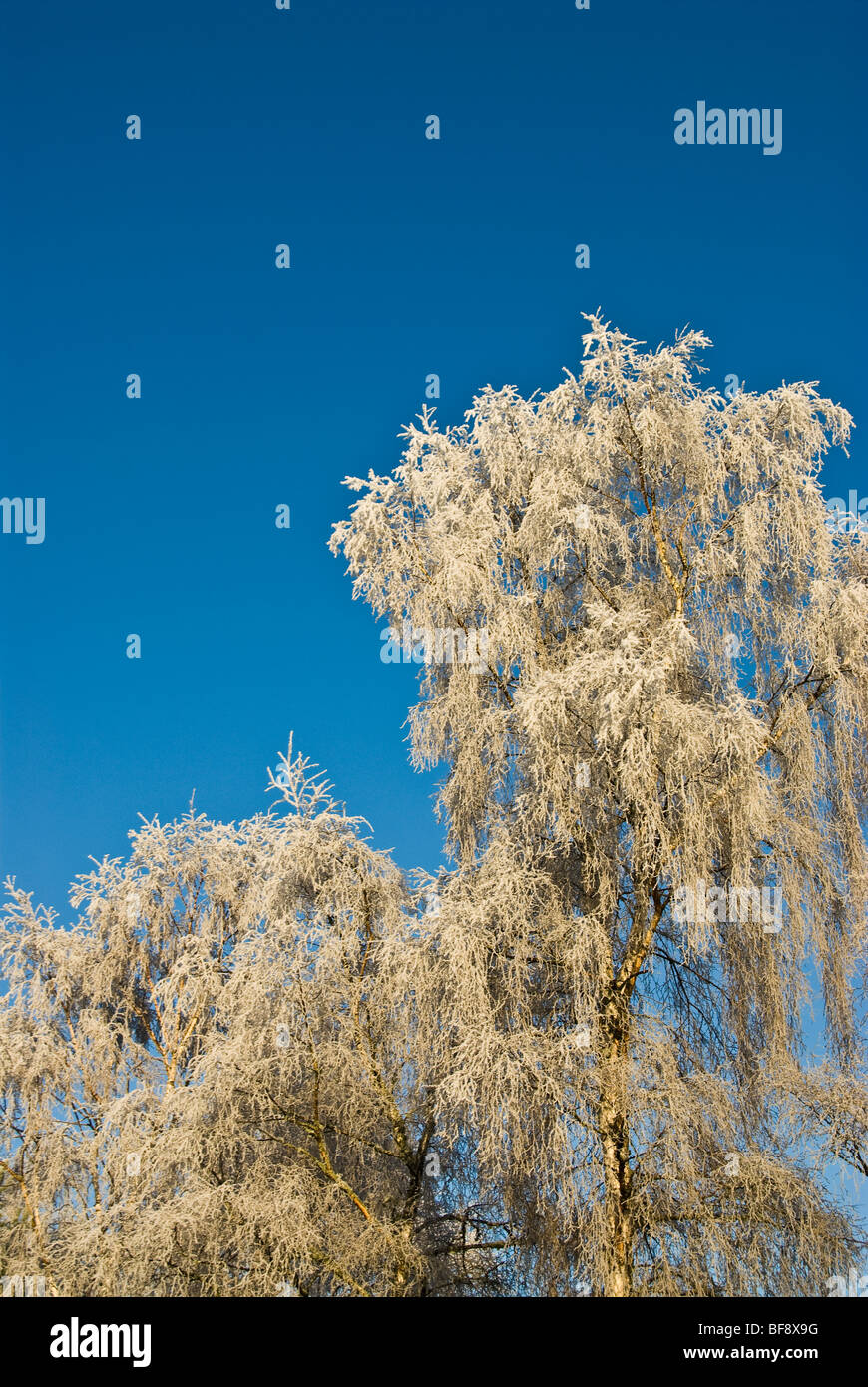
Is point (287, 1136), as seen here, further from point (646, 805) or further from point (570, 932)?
point (646, 805)

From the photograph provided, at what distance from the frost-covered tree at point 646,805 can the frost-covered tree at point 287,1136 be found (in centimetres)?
116

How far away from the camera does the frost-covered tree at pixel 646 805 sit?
10.3 meters

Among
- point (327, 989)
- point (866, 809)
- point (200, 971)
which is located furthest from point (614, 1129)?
point (200, 971)

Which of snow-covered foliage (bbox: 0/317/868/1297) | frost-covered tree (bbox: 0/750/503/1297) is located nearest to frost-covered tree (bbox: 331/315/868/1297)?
snow-covered foliage (bbox: 0/317/868/1297)

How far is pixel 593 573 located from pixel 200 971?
662 cm

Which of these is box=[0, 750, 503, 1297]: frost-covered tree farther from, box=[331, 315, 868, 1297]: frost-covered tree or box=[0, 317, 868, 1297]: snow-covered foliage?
box=[331, 315, 868, 1297]: frost-covered tree

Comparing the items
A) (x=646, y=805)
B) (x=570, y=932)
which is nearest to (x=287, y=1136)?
(x=570, y=932)

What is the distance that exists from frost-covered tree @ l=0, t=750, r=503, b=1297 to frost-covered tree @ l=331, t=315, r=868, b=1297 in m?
1.16

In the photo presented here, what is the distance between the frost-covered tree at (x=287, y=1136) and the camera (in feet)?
37.7

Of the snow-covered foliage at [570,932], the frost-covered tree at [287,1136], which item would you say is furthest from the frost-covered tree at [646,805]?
the frost-covered tree at [287,1136]

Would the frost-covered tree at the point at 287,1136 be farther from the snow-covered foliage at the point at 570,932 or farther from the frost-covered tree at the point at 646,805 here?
the frost-covered tree at the point at 646,805

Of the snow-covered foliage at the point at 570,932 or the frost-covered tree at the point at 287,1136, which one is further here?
the frost-covered tree at the point at 287,1136

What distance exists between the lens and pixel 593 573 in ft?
42.0
